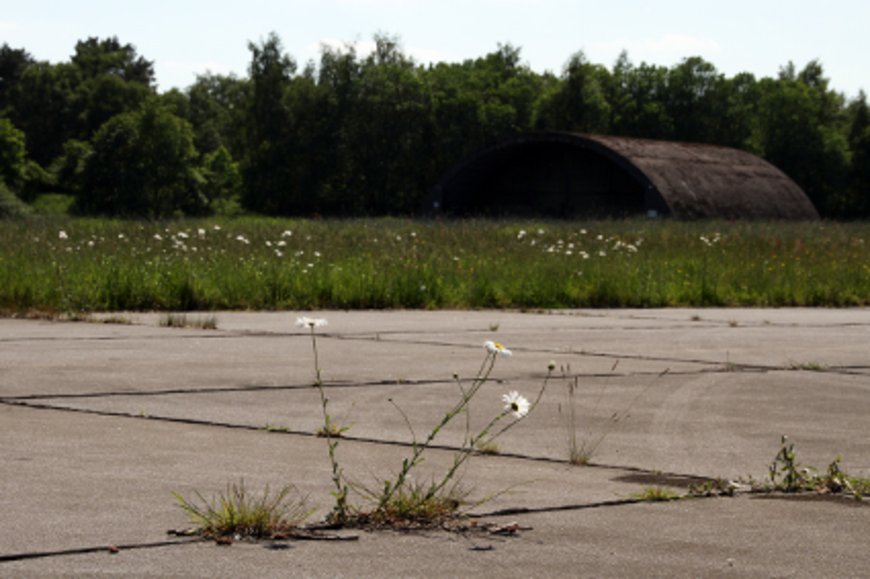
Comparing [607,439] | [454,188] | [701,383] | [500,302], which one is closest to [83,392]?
[607,439]

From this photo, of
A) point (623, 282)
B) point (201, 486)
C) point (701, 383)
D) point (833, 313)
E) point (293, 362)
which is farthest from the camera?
point (623, 282)

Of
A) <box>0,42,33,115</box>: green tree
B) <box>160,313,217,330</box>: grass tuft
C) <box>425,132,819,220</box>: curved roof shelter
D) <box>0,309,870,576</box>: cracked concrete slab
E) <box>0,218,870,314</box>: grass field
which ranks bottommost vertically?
<box>160,313,217,330</box>: grass tuft

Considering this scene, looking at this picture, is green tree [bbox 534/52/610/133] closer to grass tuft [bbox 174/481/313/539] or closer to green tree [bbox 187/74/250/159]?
green tree [bbox 187/74/250/159]

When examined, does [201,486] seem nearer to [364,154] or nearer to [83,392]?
[83,392]

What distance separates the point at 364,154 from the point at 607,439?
88308 millimetres

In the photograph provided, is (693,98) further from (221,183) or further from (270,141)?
(221,183)

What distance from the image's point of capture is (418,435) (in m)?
7.32

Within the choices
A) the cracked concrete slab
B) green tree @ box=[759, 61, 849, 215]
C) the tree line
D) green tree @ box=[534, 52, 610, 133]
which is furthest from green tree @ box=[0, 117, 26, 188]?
the cracked concrete slab

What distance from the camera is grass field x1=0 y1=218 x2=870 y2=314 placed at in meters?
18.0

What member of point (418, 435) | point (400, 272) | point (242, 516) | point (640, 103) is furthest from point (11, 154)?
point (242, 516)

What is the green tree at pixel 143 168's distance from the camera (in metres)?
85.3

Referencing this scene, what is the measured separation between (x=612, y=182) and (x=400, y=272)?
42508 millimetres

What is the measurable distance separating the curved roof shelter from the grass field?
21.6 metres

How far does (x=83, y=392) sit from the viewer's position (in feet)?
28.3
